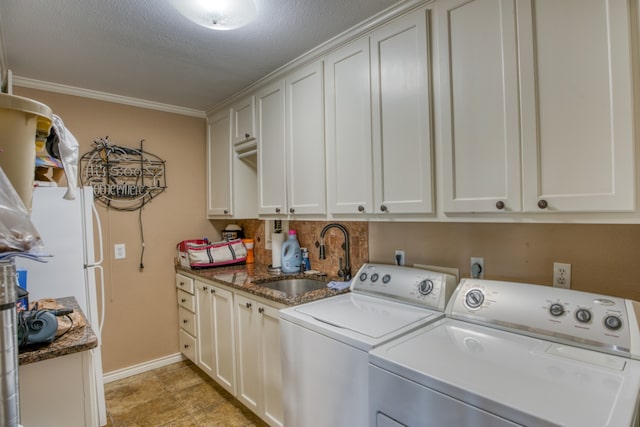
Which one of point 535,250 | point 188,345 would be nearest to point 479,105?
point 535,250

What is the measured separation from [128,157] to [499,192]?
2837 millimetres

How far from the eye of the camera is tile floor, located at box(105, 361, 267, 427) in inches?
88.4

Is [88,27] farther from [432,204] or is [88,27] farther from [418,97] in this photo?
[432,204]

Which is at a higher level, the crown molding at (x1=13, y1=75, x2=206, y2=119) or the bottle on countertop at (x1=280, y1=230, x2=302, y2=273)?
the crown molding at (x1=13, y1=75, x2=206, y2=119)

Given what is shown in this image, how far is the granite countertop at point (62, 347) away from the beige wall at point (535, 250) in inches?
61.0

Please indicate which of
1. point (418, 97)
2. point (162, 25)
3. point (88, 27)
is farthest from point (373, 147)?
point (88, 27)

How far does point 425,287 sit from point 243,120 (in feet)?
6.30

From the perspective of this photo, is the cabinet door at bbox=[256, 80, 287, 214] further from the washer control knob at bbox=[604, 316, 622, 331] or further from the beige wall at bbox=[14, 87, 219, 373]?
the washer control knob at bbox=[604, 316, 622, 331]

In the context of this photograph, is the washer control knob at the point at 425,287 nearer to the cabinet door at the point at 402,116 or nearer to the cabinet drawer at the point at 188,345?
the cabinet door at the point at 402,116

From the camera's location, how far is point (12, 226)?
2.07 ft

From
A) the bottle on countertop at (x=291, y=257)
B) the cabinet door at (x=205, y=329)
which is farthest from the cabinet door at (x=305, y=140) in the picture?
the cabinet door at (x=205, y=329)

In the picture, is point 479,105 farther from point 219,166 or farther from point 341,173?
point 219,166

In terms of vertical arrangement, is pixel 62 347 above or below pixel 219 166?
below

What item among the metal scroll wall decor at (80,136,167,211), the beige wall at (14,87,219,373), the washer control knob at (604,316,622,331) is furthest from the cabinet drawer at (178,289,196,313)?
the washer control knob at (604,316,622,331)
